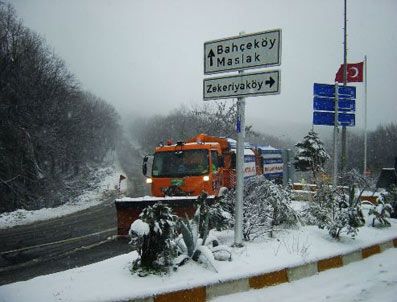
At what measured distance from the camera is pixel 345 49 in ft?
77.2

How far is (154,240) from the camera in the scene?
5.27 meters

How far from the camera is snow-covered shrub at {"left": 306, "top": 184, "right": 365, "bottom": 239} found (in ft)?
25.6

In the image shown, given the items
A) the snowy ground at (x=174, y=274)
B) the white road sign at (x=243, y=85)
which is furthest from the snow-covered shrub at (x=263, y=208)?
the white road sign at (x=243, y=85)

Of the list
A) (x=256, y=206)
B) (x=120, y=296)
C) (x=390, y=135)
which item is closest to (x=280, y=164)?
(x=256, y=206)

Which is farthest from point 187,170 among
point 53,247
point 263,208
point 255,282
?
point 255,282

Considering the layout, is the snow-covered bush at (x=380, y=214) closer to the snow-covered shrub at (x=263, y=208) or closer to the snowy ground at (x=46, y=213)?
the snow-covered shrub at (x=263, y=208)

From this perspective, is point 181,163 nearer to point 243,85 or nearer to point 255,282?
point 243,85

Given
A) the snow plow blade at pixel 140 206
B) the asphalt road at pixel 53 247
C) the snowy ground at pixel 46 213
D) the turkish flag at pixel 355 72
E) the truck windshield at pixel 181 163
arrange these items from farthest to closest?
the turkish flag at pixel 355 72
the snowy ground at pixel 46 213
the truck windshield at pixel 181 163
the snow plow blade at pixel 140 206
the asphalt road at pixel 53 247

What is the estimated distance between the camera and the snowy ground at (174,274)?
462 cm

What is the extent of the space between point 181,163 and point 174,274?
7.30 meters

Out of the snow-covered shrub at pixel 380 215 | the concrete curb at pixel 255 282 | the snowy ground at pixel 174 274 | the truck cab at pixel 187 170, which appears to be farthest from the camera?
the truck cab at pixel 187 170

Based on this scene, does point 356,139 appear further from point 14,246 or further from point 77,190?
point 14,246

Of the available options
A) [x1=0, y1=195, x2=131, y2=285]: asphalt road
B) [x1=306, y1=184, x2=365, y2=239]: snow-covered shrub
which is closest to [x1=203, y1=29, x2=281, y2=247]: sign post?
[x1=306, y1=184, x2=365, y2=239]: snow-covered shrub

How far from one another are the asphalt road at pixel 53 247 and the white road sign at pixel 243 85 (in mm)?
4357
